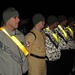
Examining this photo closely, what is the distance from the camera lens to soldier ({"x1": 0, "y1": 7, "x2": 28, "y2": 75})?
4620 millimetres

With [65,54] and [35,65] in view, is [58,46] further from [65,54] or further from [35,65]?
[65,54]

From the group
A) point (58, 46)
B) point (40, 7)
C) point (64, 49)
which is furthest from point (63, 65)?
point (40, 7)

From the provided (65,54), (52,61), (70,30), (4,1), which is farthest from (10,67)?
(4,1)

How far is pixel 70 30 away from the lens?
27.4 ft

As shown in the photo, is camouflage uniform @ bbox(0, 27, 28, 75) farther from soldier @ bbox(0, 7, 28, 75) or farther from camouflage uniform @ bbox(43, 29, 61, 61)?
camouflage uniform @ bbox(43, 29, 61, 61)

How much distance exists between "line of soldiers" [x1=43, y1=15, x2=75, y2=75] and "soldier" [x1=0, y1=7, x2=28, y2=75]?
158 cm

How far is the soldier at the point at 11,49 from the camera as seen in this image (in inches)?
182

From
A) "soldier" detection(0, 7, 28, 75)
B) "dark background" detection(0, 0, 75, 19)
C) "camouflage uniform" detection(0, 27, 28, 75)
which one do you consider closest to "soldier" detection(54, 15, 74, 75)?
"soldier" detection(0, 7, 28, 75)

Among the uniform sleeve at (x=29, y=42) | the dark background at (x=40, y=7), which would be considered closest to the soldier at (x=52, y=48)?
the uniform sleeve at (x=29, y=42)

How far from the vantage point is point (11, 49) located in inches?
186

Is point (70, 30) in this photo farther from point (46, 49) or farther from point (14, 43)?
point (14, 43)

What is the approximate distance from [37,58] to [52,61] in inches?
50.5

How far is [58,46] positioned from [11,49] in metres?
2.16

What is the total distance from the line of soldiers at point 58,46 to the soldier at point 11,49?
1580mm
